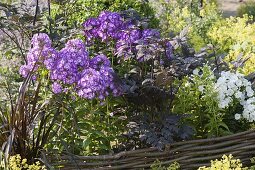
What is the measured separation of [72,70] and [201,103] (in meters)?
0.96

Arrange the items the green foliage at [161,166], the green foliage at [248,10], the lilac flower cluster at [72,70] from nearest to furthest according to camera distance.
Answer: the lilac flower cluster at [72,70] < the green foliage at [161,166] < the green foliage at [248,10]

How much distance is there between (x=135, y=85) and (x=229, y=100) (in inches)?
26.6

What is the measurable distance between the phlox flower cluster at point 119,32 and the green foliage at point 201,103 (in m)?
0.27

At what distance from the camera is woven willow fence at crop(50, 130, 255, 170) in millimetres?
3330

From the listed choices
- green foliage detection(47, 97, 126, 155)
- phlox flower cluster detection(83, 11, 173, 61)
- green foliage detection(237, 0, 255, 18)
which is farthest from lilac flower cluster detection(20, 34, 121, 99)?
green foliage detection(237, 0, 255, 18)

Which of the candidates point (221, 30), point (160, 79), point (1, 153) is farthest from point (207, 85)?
point (221, 30)

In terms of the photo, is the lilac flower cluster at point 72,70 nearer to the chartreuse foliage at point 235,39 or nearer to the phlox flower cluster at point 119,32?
the phlox flower cluster at point 119,32

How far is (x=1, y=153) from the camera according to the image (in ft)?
9.89

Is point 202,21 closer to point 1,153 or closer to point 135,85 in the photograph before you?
point 135,85

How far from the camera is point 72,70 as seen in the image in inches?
123

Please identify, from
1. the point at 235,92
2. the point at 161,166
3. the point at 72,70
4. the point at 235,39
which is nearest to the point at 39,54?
the point at 72,70

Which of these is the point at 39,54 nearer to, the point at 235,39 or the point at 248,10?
the point at 235,39

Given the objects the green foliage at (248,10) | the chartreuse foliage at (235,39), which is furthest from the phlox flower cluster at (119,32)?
the green foliage at (248,10)

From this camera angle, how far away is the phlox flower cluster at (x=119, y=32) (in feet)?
11.0
